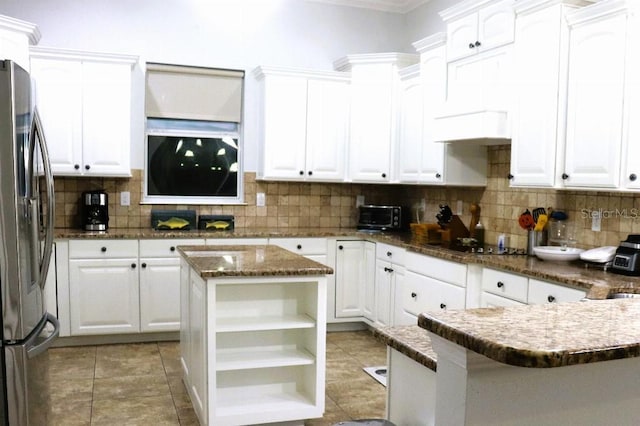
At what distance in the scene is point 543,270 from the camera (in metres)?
3.20

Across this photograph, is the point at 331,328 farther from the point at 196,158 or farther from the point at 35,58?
the point at 35,58

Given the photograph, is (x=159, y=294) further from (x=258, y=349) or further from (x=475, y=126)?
(x=475, y=126)

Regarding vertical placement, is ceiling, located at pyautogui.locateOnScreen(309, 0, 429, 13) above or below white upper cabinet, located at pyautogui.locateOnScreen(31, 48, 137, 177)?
above

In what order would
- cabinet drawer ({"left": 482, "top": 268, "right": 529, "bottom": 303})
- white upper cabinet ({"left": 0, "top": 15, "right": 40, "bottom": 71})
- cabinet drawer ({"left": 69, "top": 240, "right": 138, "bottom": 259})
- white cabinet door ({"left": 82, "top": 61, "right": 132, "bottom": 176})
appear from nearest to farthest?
cabinet drawer ({"left": 482, "top": 268, "right": 529, "bottom": 303}), white upper cabinet ({"left": 0, "top": 15, "right": 40, "bottom": 71}), cabinet drawer ({"left": 69, "top": 240, "right": 138, "bottom": 259}), white cabinet door ({"left": 82, "top": 61, "right": 132, "bottom": 176})

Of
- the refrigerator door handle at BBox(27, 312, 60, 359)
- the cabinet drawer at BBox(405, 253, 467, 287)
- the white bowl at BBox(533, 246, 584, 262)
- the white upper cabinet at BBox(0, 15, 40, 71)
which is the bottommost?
the refrigerator door handle at BBox(27, 312, 60, 359)

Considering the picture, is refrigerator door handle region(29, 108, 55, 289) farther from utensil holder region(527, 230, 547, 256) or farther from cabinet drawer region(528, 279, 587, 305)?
utensil holder region(527, 230, 547, 256)

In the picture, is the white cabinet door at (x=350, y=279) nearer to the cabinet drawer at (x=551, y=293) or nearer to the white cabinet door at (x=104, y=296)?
the white cabinet door at (x=104, y=296)

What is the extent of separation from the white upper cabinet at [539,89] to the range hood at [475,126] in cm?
8

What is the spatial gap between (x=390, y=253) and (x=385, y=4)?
2.58 meters

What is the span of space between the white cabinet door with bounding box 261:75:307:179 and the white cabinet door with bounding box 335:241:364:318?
0.79m

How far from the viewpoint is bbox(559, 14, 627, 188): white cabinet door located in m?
3.11

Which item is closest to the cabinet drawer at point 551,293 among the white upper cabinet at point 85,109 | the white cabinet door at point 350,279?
the white cabinet door at point 350,279

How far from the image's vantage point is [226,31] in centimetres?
543

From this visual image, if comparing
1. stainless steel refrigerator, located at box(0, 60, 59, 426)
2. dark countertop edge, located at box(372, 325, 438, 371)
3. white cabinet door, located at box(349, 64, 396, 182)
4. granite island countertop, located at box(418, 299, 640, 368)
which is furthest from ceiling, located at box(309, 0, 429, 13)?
granite island countertop, located at box(418, 299, 640, 368)
